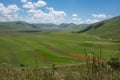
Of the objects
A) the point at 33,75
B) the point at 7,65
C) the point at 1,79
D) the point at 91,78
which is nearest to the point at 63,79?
the point at 33,75

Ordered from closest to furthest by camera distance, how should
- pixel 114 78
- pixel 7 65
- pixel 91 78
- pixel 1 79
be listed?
pixel 91 78 < pixel 114 78 < pixel 1 79 < pixel 7 65

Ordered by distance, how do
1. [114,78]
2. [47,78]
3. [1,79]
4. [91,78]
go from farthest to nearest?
[1,79], [47,78], [114,78], [91,78]

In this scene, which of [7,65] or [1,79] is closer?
[1,79]

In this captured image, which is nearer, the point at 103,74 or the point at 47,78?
the point at 103,74

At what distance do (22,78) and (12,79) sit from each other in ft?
0.63

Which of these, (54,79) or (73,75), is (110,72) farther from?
(54,79)

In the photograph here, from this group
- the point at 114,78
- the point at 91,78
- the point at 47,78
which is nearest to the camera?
the point at 91,78

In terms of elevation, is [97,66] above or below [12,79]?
above

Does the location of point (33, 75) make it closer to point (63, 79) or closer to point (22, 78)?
point (22, 78)

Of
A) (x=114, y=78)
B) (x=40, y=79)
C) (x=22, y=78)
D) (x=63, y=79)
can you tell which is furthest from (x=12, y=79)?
(x=114, y=78)

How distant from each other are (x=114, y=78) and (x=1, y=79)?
84.3 inches

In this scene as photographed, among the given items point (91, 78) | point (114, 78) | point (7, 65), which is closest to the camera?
point (91, 78)

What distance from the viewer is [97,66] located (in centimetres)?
375

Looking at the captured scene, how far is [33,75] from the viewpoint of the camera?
419cm
